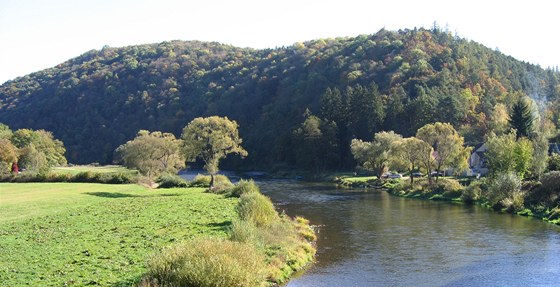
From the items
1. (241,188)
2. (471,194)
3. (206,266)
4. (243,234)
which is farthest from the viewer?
(471,194)

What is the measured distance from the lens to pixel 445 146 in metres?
77.8

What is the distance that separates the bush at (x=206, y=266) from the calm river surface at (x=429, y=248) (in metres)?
7.63

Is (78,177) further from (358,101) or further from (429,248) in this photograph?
(358,101)

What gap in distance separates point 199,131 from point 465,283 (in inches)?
1893

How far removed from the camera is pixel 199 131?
6906 centimetres

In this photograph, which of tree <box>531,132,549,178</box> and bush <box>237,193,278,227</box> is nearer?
bush <box>237,193,278,227</box>

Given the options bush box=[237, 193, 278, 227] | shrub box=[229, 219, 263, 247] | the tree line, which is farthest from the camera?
the tree line

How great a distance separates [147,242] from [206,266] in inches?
485

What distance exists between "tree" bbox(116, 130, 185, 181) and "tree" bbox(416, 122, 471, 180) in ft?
A: 138

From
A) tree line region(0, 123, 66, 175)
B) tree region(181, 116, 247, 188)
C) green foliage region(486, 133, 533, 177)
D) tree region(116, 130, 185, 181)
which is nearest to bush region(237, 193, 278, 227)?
tree region(181, 116, 247, 188)

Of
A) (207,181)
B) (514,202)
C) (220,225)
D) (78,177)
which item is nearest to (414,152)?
(514,202)

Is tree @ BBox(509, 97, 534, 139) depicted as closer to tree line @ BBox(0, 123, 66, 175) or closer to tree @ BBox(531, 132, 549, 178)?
tree @ BBox(531, 132, 549, 178)

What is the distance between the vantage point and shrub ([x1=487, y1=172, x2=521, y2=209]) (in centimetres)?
5697

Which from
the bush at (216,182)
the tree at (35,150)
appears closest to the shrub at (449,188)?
the bush at (216,182)
